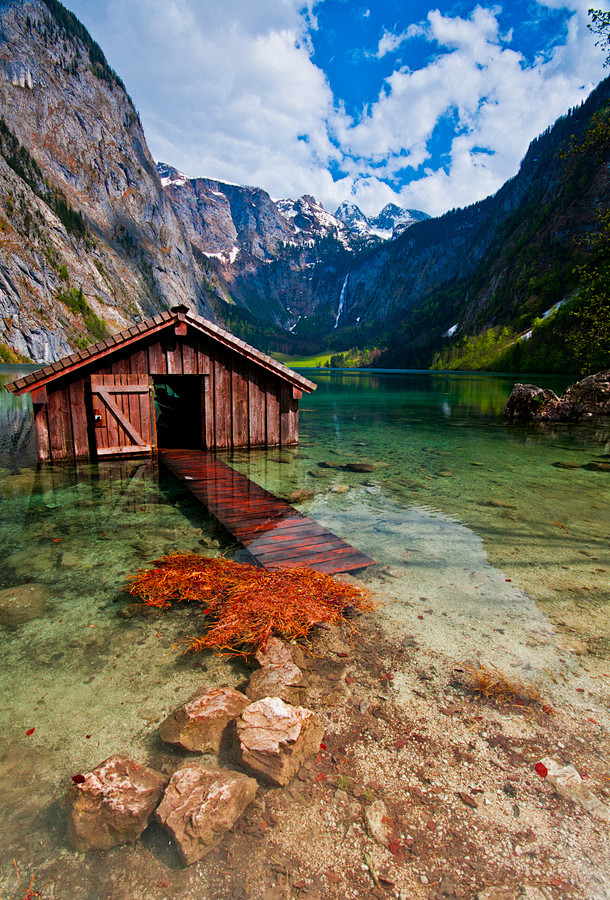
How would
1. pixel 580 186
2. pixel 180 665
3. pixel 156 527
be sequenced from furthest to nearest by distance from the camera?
pixel 580 186, pixel 156 527, pixel 180 665

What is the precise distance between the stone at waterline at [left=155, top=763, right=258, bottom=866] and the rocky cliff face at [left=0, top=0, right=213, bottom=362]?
113 m

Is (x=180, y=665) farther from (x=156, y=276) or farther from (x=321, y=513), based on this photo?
(x=156, y=276)

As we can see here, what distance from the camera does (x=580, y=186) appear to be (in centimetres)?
12394

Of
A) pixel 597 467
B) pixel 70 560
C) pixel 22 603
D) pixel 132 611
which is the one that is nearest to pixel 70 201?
pixel 70 560

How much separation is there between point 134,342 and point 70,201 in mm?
161984

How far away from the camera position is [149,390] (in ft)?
43.8

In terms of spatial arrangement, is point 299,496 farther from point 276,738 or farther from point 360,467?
point 276,738

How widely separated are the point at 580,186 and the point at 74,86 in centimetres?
17959

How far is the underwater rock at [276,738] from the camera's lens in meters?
3.05

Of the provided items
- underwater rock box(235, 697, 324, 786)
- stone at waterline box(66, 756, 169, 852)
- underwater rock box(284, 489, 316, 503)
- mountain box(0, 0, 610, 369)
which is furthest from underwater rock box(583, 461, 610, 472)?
mountain box(0, 0, 610, 369)

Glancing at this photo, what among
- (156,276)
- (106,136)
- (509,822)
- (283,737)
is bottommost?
(509,822)

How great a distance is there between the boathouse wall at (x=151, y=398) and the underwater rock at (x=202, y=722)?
11083mm

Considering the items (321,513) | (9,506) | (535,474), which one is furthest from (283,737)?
(535,474)

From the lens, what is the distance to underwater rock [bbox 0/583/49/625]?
5152mm
